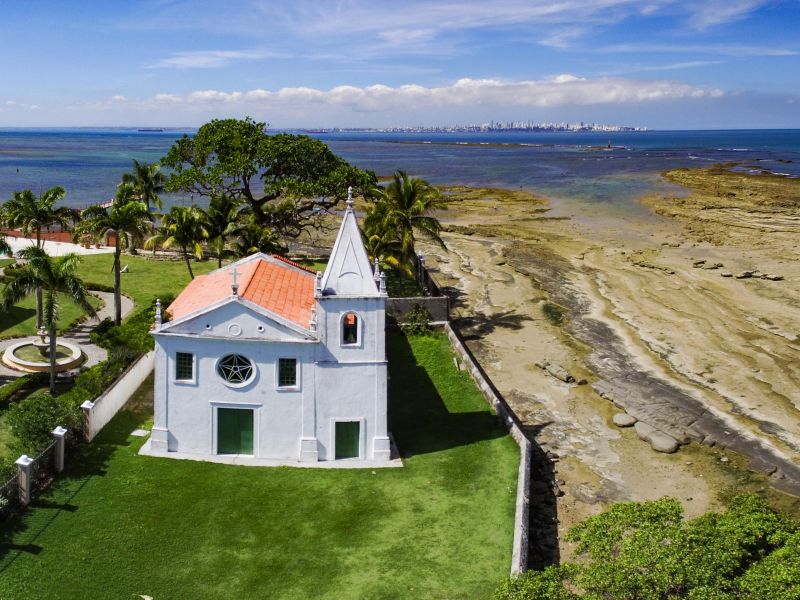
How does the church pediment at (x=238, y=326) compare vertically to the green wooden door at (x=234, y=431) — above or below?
above

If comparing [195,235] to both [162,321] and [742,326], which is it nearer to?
[162,321]

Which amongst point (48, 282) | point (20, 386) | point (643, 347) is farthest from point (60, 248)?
point (643, 347)

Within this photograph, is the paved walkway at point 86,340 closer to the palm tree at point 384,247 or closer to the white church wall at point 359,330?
the white church wall at point 359,330

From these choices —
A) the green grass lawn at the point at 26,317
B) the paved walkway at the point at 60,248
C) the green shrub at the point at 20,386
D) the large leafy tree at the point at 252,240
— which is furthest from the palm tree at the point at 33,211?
the paved walkway at the point at 60,248

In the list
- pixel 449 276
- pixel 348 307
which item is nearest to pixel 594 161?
pixel 449 276

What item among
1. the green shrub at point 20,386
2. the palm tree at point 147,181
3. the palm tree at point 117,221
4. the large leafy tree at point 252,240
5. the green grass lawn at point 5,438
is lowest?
the green grass lawn at point 5,438

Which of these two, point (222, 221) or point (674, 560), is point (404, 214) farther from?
point (674, 560)

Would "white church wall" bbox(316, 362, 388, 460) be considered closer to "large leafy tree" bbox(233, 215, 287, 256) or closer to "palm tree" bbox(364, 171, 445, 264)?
"palm tree" bbox(364, 171, 445, 264)

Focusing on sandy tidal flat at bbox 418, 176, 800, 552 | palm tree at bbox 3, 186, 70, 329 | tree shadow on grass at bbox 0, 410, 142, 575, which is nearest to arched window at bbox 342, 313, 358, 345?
sandy tidal flat at bbox 418, 176, 800, 552
